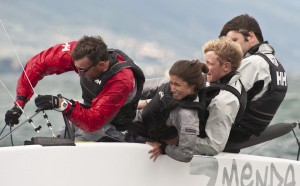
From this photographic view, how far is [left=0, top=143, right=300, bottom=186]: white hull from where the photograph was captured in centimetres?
296

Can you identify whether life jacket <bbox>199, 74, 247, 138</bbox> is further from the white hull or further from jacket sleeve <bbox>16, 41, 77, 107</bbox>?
jacket sleeve <bbox>16, 41, 77, 107</bbox>

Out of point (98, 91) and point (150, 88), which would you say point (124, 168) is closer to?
point (98, 91)

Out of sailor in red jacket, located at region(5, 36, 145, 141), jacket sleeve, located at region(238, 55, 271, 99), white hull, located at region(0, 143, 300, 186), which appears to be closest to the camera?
white hull, located at region(0, 143, 300, 186)

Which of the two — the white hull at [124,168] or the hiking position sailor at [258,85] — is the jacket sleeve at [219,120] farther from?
the hiking position sailor at [258,85]

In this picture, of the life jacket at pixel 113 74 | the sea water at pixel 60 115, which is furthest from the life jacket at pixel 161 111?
the sea water at pixel 60 115

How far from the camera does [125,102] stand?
3361 mm

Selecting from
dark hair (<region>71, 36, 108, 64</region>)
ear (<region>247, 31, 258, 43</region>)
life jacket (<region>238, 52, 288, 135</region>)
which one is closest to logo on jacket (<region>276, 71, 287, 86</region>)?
life jacket (<region>238, 52, 288, 135</region>)

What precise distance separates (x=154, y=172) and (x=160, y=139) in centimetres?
14

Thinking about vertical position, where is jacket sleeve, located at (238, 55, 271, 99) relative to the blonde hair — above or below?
below

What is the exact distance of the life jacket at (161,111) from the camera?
123 inches

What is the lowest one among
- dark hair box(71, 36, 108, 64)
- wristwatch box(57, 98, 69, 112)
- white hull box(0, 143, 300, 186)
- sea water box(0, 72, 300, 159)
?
sea water box(0, 72, 300, 159)

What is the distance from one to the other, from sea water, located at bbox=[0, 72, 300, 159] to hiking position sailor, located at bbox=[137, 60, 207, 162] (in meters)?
2.55

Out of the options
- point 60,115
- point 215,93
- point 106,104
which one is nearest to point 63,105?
point 106,104

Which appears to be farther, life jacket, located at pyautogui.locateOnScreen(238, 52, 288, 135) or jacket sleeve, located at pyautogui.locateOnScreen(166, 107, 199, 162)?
life jacket, located at pyautogui.locateOnScreen(238, 52, 288, 135)
